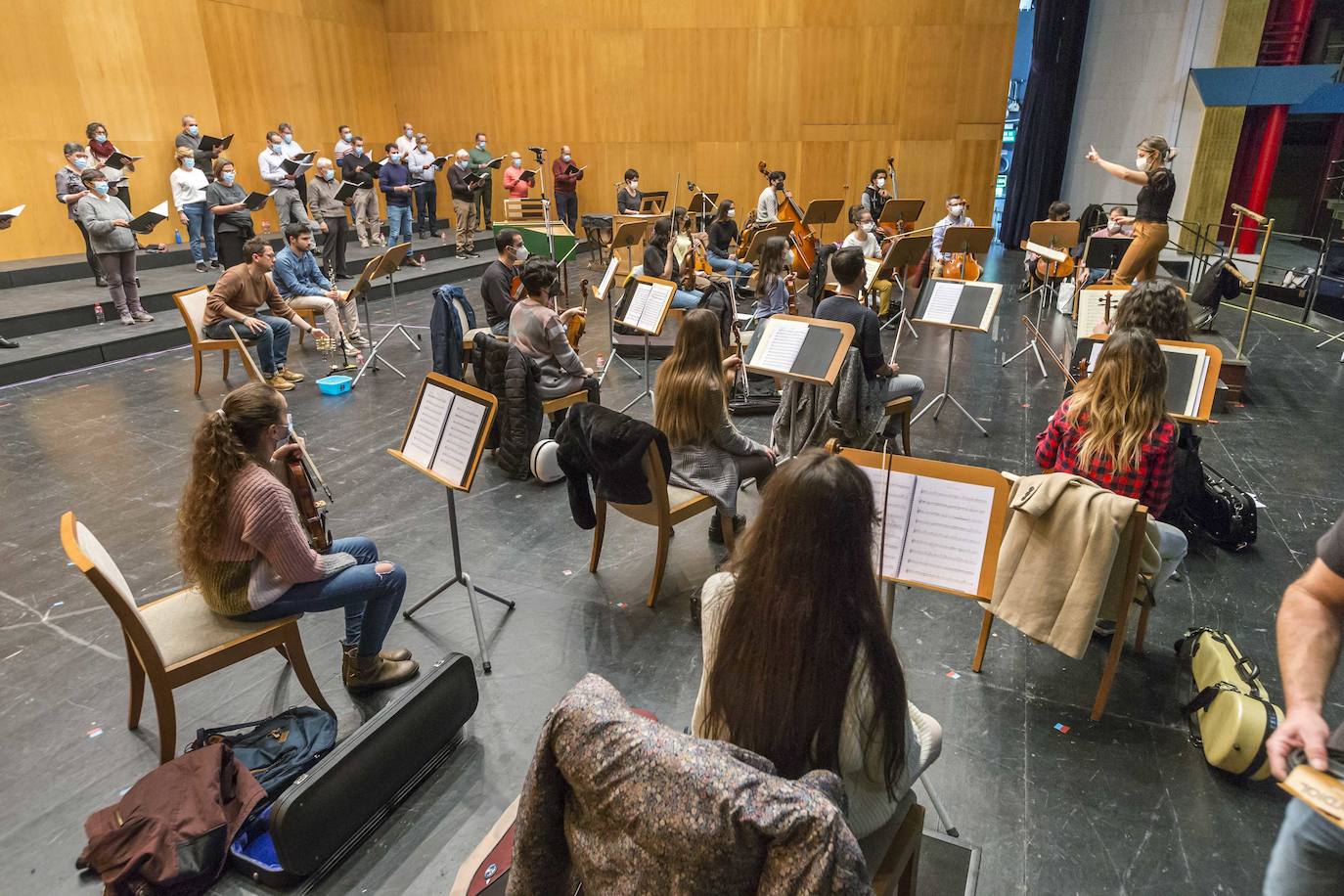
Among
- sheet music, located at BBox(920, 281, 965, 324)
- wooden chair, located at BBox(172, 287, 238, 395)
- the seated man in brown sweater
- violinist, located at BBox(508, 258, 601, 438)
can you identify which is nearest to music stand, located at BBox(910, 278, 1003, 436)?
sheet music, located at BBox(920, 281, 965, 324)

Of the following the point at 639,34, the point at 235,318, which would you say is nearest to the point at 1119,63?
the point at 639,34

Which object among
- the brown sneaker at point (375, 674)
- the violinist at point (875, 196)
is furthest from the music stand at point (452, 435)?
the violinist at point (875, 196)

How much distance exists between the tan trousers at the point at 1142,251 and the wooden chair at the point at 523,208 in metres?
7.67

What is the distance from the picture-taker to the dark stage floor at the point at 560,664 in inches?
93.4

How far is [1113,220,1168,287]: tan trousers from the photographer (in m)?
6.11

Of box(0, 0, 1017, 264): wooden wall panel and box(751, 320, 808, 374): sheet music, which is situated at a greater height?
box(0, 0, 1017, 264): wooden wall panel

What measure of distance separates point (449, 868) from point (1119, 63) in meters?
14.1

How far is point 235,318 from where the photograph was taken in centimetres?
635

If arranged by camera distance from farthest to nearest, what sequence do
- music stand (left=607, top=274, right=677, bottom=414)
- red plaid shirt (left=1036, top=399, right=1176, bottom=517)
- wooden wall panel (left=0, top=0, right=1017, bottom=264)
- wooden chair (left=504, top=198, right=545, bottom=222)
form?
1. wooden wall panel (left=0, top=0, right=1017, bottom=264)
2. wooden chair (left=504, top=198, right=545, bottom=222)
3. music stand (left=607, top=274, right=677, bottom=414)
4. red plaid shirt (left=1036, top=399, right=1176, bottom=517)

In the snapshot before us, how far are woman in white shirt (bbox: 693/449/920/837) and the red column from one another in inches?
456

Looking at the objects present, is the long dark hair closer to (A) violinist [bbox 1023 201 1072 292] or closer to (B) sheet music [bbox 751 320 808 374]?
(B) sheet music [bbox 751 320 808 374]

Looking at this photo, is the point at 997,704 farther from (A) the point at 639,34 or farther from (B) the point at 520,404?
(A) the point at 639,34

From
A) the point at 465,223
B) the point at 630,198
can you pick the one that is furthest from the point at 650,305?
the point at 465,223

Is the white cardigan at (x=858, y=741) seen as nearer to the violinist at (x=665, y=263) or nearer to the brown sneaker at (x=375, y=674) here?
the brown sneaker at (x=375, y=674)
